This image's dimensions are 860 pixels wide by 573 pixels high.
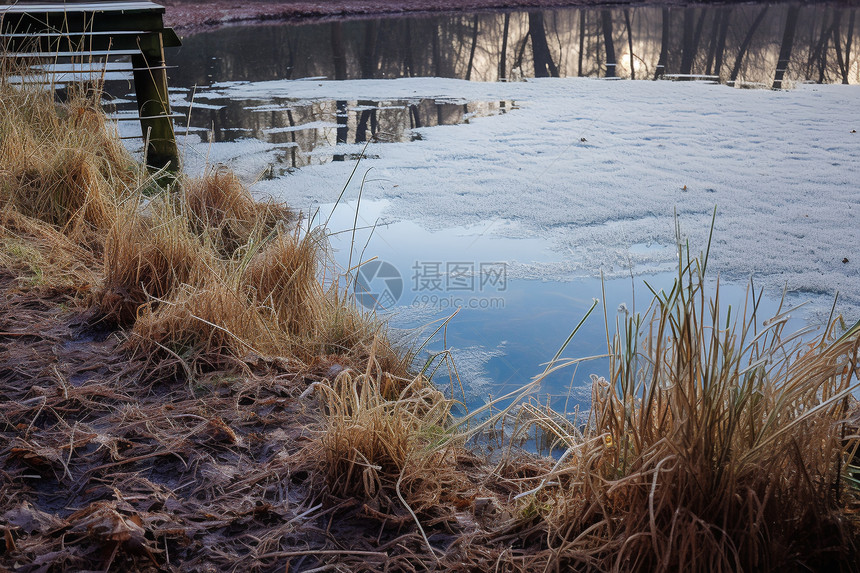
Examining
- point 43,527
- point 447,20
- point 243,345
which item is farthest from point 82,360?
point 447,20

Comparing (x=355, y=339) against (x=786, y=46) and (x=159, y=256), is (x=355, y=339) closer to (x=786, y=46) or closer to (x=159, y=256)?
(x=159, y=256)

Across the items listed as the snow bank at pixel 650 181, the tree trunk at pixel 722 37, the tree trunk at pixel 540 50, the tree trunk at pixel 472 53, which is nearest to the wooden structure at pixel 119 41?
the snow bank at pixel 650 181

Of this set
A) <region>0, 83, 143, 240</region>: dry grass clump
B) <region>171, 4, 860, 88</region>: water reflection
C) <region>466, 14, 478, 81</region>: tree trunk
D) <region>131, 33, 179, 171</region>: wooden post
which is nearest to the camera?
<region>0, 83, 143, 240</region>: dry grass clump

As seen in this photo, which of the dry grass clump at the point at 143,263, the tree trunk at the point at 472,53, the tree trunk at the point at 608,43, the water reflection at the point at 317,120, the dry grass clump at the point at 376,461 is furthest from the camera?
the tree trunk at the point at 608,43

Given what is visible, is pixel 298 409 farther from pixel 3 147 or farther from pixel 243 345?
pixel 3 147

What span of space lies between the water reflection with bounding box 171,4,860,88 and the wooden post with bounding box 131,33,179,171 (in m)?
4.13

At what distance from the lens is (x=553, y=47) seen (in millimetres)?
12031

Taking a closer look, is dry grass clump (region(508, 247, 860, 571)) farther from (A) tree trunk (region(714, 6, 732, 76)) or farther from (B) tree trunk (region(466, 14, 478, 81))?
(A) tree trunk (region(714, 6, 732, 76))

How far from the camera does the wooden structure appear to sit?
3803 mm

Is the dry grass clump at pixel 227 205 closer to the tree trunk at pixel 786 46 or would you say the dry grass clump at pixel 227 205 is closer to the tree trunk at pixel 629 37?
the tree trunk at pixel 786 46

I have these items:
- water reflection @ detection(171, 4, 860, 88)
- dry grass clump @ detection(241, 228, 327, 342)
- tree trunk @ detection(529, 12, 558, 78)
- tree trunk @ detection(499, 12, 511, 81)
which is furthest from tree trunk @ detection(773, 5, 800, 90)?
dry grass clump @ detection(241, 228, 327, 342)

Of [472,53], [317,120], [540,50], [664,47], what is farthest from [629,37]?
[317,120]

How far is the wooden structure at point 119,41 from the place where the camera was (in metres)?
3.80

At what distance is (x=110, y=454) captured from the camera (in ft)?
5.10
